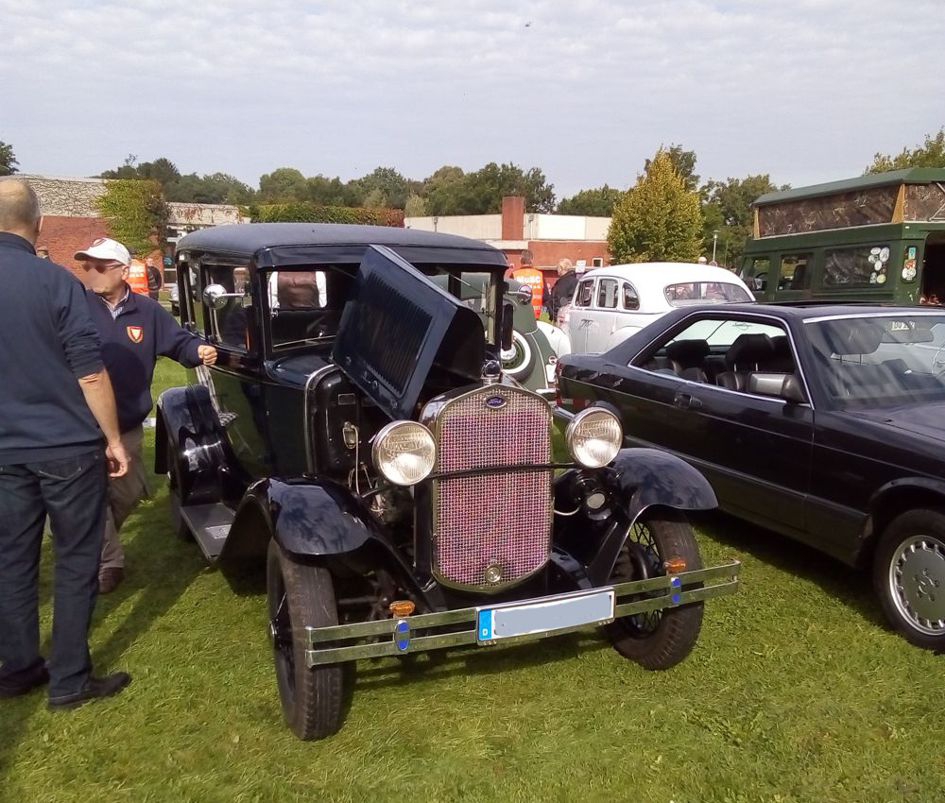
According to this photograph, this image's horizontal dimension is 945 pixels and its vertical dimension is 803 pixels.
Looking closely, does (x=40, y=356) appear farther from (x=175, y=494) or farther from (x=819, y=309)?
(x=819, y=309)

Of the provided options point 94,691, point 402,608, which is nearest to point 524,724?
point 402,608

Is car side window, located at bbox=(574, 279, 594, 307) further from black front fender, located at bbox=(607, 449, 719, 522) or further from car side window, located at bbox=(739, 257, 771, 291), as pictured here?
black front fender, located at bbox=(607, 449, 719, 522)

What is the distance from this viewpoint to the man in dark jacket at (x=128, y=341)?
392cm

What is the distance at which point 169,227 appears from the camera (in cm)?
3562

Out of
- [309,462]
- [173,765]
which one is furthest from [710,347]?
[173,765]

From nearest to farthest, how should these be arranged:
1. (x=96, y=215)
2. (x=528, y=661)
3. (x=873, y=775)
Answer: (x=873, y=775) → (x=528, y=661) → (x=96, y=215)

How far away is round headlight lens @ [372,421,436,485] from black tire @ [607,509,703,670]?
1088 millimetres

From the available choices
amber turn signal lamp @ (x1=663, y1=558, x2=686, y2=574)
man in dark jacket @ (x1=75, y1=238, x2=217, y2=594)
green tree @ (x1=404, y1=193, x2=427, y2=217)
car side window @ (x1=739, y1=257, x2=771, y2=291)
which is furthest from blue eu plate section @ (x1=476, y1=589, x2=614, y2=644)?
green tree @ (x1=404, y1=193, x2=427, y2=217)

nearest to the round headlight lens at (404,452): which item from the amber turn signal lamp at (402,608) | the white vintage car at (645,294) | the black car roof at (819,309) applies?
the amber turn signal lamp at (402,608)

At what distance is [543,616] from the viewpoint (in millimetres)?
2805

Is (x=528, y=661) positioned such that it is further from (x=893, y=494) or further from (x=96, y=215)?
(x=96, y=215)

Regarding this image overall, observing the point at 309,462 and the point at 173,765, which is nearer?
the point at 173,765

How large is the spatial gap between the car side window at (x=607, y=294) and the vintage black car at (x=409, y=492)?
7127 mm

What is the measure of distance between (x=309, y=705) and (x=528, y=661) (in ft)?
3.73
